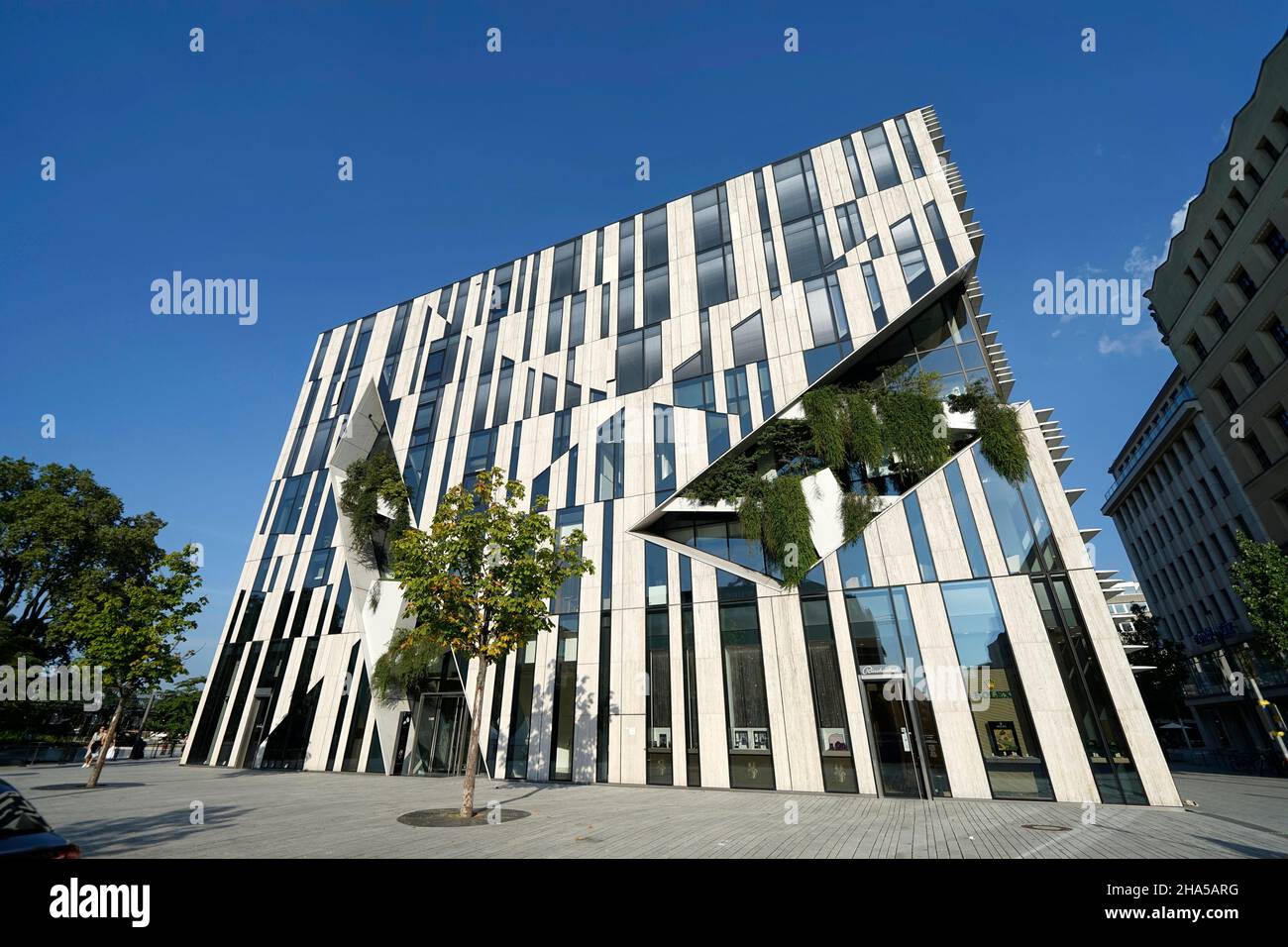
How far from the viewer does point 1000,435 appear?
18.7m

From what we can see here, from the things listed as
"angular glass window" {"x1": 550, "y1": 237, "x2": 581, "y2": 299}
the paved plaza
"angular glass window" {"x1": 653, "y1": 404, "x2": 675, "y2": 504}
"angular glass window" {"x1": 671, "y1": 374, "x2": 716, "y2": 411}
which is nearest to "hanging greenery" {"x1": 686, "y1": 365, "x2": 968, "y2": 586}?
"angular glass window" {"x1": 653, "y1": 404, "x2": 675, "y2": 504}

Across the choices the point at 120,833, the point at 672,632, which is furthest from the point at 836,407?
the point at 120,833

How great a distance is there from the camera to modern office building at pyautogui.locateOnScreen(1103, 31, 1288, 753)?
99.0ft

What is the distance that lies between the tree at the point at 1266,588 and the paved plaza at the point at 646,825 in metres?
7.20

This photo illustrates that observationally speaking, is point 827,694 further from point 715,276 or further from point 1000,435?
point 715,276

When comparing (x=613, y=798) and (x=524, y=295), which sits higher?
(x=524, y=295)

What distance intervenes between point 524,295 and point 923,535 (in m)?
25.3

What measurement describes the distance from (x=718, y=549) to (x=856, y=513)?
18.2 feet

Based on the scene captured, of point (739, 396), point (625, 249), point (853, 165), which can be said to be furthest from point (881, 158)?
point (739, 396)

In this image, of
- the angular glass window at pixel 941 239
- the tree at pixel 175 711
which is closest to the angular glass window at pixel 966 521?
the angular glass window at pixel 941 239
